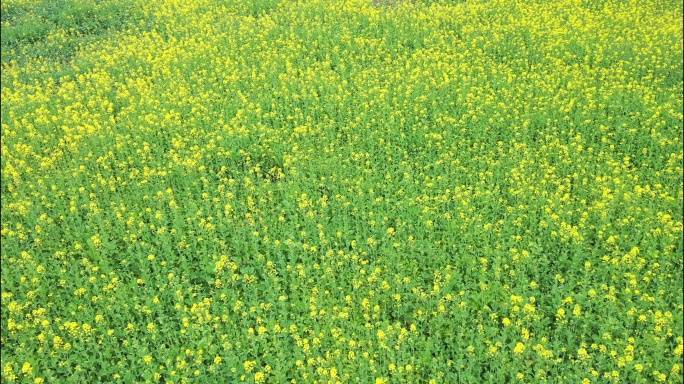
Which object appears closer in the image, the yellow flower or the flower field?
the yellow flower

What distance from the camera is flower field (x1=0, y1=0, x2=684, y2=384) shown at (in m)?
5.40

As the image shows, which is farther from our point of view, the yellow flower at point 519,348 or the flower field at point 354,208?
the flower field at point 354,208

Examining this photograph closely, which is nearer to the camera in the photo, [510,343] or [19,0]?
[510,343]

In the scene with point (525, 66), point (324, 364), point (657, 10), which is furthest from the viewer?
point (657, 10)

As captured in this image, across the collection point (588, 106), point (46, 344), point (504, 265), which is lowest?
point (46, 344)

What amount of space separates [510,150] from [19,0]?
15741mm

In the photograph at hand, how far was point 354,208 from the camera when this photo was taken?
23.6ft

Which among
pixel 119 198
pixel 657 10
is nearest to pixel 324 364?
pixel 119 198

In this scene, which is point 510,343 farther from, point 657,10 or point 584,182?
point 657,10

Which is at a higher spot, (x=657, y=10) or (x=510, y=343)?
(x=657, y=10)

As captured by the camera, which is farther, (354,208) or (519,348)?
(354,208)

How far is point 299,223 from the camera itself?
23.6ft

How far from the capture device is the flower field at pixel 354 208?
5.40 metres

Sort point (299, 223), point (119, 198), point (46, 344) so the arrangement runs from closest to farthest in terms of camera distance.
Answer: point (46, 344)
point (299, 223)
point (119, 198)
